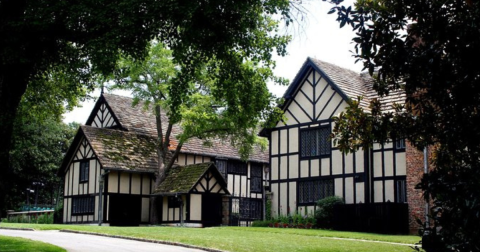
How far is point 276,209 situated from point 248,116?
15439 millimetres

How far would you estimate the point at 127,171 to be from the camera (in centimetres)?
3538

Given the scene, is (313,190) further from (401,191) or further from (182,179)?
(182,179)

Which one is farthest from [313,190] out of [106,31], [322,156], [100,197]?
[106,31]

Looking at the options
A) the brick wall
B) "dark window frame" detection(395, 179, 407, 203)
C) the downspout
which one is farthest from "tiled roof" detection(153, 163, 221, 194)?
the brick wall

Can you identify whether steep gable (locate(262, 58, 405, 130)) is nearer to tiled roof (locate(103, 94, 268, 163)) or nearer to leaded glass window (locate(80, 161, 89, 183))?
tiled roof (locate(103, 94, 268, 163))

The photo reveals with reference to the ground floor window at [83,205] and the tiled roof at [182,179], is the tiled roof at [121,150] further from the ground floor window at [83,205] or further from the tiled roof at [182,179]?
the ground floor window at [83,205]

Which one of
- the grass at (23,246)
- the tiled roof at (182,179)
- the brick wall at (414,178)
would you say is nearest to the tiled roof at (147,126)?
the tiled roof at (182,179)

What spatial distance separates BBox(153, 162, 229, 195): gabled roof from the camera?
34.0 metres

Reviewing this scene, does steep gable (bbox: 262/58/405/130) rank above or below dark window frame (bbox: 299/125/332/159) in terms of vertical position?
above

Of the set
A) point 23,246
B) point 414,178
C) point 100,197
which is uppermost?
point 414,178

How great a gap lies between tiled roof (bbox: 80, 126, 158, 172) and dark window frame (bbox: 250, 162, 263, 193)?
317 inches

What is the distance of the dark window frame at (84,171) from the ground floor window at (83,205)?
118cm

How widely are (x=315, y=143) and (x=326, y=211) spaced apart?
13.6 ft

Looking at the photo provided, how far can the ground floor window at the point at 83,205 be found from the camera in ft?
118
